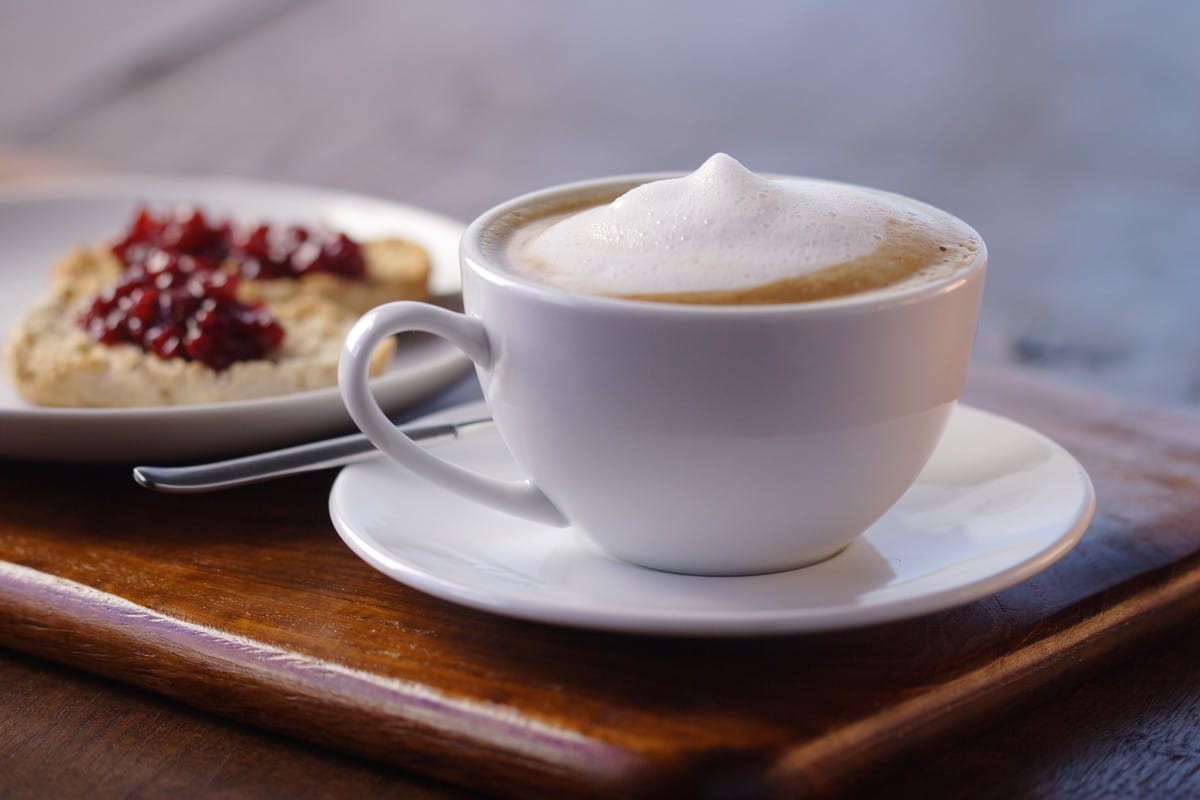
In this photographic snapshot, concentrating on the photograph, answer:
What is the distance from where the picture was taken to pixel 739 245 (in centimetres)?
89

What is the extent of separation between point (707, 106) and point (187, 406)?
5.00 metres

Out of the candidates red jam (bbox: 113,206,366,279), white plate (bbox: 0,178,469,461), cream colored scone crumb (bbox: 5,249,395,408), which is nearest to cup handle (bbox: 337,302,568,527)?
white plate (bbox: 0,178,469,461)

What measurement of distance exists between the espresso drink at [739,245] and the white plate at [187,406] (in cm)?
33

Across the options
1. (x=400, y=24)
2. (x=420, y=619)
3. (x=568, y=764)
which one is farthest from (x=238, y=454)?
(x=400, y=24)

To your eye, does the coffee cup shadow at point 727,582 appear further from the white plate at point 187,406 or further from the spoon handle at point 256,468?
the white plate at point 187,406

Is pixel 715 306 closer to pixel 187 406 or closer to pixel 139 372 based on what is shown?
pixel 187 406

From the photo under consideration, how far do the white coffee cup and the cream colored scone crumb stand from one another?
A: 457 mm

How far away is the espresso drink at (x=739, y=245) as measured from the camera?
2.82ft

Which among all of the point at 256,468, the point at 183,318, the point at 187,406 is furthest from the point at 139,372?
the point at 256,468

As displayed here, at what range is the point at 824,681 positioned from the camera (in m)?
0.83

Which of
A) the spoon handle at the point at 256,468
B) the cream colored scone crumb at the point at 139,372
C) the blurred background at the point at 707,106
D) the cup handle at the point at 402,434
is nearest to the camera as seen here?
the cup handle at the point at 402,434

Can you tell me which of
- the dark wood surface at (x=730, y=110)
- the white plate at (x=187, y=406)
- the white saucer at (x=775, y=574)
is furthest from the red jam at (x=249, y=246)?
the white saucer at (x=775, y=574)

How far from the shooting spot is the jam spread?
4.56 ft

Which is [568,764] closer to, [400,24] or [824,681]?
[824,681]
